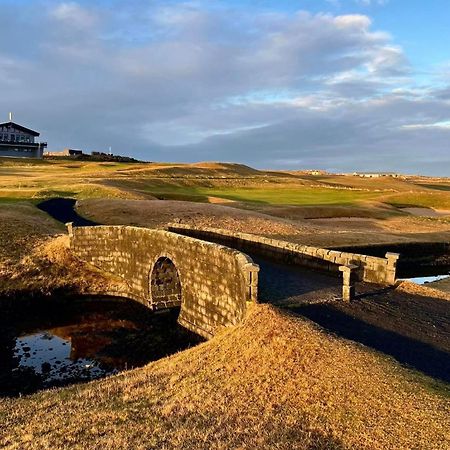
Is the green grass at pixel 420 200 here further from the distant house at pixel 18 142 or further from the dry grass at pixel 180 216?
the distant house at pixel 18 142

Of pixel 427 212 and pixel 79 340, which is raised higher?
pixel 427 212

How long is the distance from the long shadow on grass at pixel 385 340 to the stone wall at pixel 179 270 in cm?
255

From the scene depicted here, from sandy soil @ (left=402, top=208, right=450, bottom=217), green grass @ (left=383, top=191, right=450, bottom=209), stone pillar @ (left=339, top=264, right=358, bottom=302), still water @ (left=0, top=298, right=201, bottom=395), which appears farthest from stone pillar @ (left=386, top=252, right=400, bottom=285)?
green grass @ (left=383, top=191, right=450, bottom=209)

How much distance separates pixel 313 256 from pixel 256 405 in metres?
14.3

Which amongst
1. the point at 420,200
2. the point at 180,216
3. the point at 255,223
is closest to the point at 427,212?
the point at 420,200

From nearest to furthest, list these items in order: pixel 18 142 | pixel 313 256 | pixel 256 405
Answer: pixel 256 405 < pixel 313 256 < pixel 18 142

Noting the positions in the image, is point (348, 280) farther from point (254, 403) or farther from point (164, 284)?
point (164, 284)

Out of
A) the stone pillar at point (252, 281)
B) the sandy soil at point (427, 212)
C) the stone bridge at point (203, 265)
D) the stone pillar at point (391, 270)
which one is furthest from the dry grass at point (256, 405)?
the sandy soil at point (427, 212)

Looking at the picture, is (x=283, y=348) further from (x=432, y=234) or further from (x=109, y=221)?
(x=432, y=234)

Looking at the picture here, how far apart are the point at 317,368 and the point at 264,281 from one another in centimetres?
928

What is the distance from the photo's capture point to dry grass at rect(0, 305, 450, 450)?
1002 centimetres

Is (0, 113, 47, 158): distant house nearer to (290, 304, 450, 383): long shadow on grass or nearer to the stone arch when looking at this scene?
the stone arch

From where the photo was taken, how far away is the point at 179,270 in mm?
25344

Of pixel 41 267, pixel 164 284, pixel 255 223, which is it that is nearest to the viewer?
pixel 164 284
